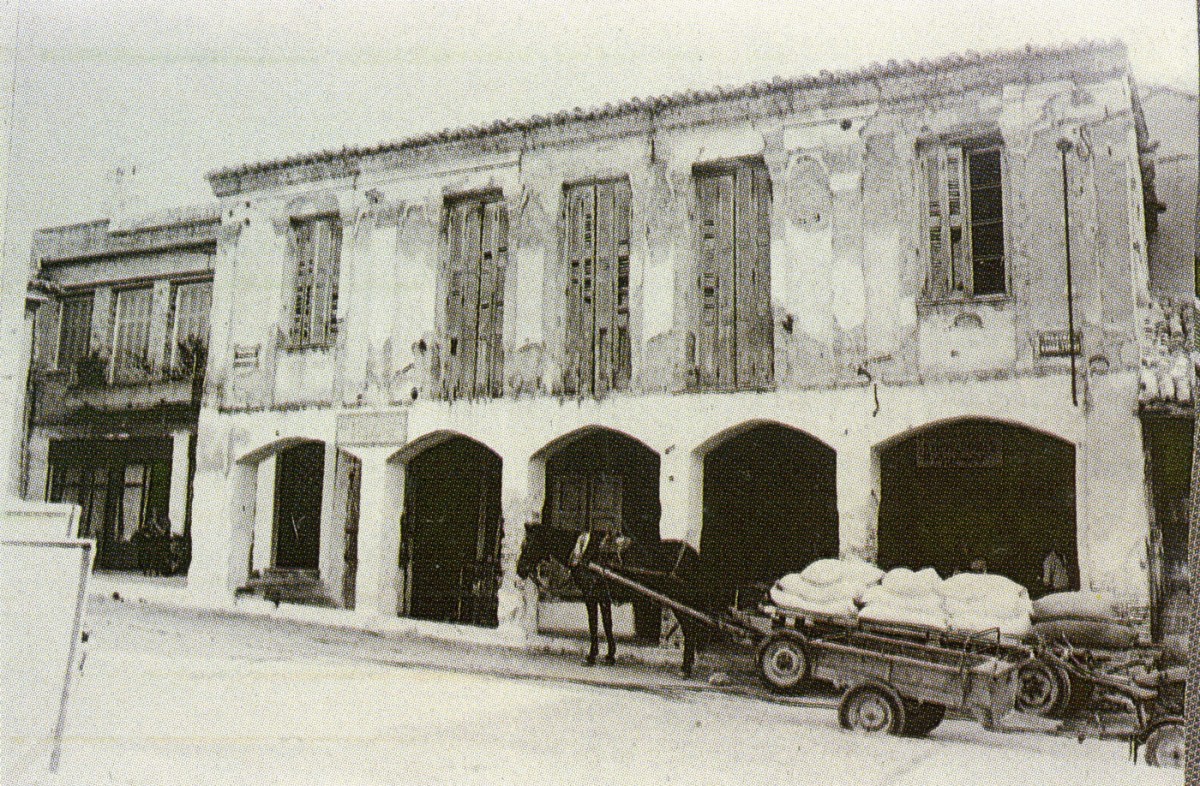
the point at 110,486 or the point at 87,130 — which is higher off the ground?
the point at 87,130

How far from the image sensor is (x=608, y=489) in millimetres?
5125

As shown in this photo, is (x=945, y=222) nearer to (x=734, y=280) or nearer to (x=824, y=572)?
(x=734, y=280)

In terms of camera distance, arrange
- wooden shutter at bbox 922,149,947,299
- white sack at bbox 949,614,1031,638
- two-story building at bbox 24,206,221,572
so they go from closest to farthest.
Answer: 1. white sack at bbox 949,614,1031,638
2. wooden shutter at bbox 922,149,947,299
3. two-story building at bbox 24,206,221,572

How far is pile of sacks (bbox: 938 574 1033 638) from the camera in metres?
3.80

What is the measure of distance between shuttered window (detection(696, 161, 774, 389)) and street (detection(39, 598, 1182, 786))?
147 centimetres

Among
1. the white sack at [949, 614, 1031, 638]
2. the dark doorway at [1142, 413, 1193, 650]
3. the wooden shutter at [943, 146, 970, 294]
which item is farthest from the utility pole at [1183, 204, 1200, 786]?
the wooden shutter at [943, 146, 970, 294]

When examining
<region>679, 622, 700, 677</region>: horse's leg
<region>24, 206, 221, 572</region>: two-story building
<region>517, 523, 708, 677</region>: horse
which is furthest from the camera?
<region>24, 206, 221, 572</region>: two-story building

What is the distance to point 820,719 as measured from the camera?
156 inches

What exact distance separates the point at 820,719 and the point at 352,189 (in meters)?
3.42

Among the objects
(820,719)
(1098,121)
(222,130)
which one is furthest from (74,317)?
(1098,121)

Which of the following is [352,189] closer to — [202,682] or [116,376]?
[116,376]

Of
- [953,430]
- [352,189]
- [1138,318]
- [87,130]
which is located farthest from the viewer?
[352,189]

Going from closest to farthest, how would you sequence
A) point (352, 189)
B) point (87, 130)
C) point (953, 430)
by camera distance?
point (953, 430) < point (87, 130) < point (352, 189)

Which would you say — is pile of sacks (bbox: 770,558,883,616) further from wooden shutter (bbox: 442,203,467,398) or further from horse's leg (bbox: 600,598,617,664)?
wooden shutter (bbox: 442,203,467,398)
